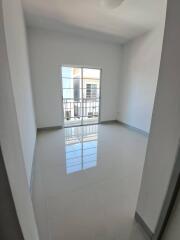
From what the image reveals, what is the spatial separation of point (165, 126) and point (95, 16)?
9.32 ft

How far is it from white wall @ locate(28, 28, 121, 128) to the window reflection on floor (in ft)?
2.91

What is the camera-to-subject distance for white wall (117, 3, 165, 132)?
3150 millimetres

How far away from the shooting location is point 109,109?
4.70 metres

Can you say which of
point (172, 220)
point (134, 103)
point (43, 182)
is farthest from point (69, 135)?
point (172, 220)

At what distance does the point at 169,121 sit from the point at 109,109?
12.8ft

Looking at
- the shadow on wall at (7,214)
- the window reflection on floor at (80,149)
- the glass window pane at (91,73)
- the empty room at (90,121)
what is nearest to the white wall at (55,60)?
the empty room at (90,121)

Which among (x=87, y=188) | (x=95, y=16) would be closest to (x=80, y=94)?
(x=95, y=16)

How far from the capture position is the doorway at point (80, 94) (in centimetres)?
447

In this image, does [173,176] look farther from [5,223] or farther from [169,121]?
[5,223]

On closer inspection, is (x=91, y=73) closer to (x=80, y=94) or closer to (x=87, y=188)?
(x=80, y=94)

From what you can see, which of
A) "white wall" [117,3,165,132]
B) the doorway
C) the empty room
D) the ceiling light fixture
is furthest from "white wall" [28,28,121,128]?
the ceiling light fixture

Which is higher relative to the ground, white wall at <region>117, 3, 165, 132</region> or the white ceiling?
the white ceiling

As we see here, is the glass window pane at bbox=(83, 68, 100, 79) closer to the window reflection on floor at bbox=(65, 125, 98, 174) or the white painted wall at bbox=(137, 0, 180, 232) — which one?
the window reflection on floor at bbox=(65, 125, 98, 174)

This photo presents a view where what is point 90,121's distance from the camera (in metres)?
4.80
